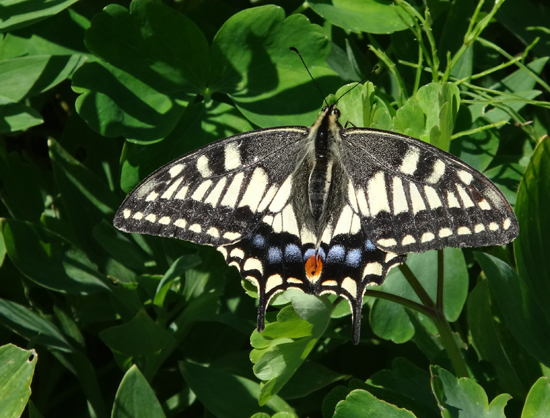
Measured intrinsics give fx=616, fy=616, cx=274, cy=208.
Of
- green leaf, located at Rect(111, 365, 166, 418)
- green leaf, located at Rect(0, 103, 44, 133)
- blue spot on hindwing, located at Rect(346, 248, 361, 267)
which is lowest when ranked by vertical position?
green leaf, located at Rect(111, 365, 166, 418)

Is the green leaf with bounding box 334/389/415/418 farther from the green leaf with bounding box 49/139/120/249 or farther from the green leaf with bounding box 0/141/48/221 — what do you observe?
the green leaf with bounding box 0/141/48/221

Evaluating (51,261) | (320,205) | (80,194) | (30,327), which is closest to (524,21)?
(320,205)

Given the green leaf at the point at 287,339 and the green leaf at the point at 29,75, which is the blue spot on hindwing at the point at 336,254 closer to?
the green leaf at the point at 287,339

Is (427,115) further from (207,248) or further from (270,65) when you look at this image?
(207,248)

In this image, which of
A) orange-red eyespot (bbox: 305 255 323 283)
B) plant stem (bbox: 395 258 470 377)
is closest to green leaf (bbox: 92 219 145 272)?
orange-red eyespot (bbox: 305 255 323 283)

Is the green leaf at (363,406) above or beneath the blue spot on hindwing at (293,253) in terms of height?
beneath

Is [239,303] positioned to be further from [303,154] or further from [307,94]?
[307,94]

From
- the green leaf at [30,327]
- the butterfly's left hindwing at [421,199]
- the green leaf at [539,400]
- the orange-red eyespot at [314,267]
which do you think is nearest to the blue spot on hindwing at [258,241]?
the orange-red eyespot at [314,267]

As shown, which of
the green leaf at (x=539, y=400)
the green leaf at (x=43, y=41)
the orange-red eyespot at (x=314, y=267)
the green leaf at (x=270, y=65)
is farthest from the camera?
the green leaf at (x=43, y=41)
